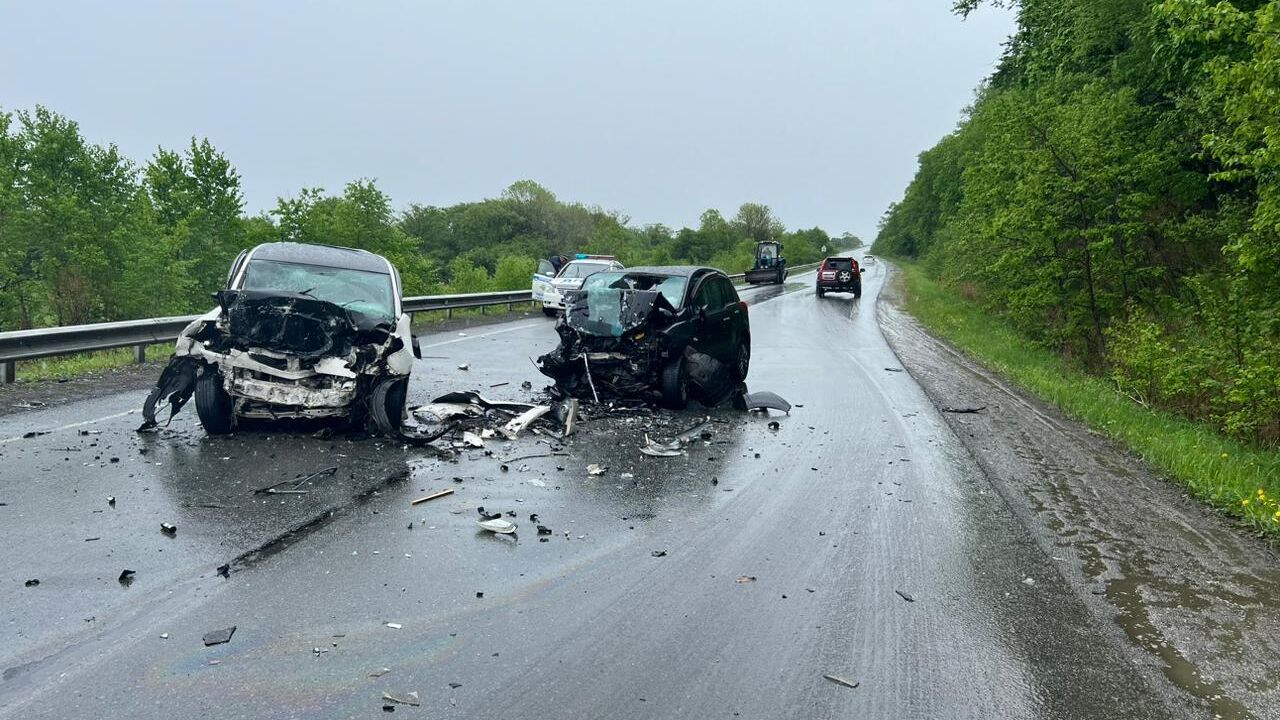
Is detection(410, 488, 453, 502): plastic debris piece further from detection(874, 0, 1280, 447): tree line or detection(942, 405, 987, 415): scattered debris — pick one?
detection(874, 0, 1280, 447): tree line

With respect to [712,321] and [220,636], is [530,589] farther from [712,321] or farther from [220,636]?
[712,321]

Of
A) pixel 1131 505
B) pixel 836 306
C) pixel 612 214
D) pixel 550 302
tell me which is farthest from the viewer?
pixel 612 214

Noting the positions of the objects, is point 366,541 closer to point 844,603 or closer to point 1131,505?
point 844,603

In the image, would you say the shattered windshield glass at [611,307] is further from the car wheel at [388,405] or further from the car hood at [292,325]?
the car hood at [292,325]

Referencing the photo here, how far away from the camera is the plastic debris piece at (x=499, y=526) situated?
18.8ft

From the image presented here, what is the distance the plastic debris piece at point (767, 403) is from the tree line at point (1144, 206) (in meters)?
5.13

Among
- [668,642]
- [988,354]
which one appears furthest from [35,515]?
[988,354]

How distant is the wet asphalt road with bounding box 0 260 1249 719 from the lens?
11.8ft

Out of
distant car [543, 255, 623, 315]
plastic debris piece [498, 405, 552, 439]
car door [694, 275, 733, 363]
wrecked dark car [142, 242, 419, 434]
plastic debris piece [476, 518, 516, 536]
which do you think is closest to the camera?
plastic debris piece [476, 518, 516, 536]

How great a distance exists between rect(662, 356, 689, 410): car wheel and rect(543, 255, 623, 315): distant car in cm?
1581

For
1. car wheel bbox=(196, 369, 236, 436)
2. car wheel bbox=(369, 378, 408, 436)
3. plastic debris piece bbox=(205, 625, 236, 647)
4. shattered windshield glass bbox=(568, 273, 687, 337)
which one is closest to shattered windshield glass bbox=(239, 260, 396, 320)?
car wheel bbox=(369, 378, 408, 436)

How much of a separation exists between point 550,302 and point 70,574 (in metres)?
22.7

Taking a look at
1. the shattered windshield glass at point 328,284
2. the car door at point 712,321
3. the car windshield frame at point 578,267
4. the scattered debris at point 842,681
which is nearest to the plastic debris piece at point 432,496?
the shattered windshield glass at point 328,284

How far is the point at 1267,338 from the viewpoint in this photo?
10969 millimetres
